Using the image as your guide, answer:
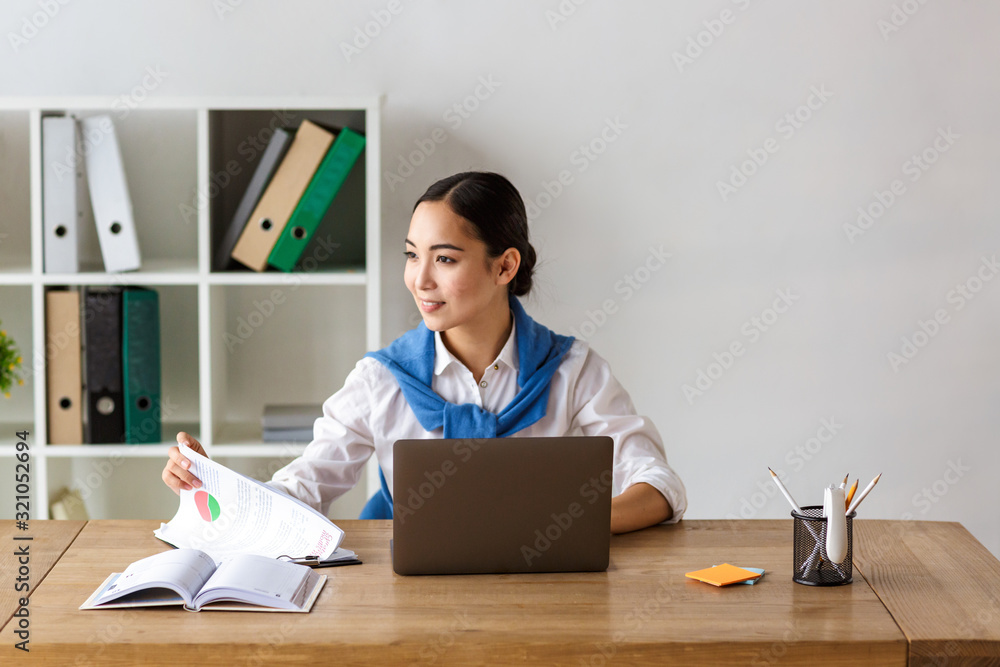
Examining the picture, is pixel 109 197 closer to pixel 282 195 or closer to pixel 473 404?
pixel 282 195

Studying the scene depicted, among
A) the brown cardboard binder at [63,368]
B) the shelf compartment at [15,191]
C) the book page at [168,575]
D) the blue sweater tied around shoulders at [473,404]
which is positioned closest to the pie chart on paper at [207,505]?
the book page at [168,575]

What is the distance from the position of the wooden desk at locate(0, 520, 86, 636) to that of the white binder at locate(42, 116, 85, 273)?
36.7 inches

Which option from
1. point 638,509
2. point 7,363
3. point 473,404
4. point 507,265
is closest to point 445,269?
point 507,265

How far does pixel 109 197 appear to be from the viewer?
2.30m

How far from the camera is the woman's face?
1719mm

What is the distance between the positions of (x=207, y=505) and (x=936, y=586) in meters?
1.10

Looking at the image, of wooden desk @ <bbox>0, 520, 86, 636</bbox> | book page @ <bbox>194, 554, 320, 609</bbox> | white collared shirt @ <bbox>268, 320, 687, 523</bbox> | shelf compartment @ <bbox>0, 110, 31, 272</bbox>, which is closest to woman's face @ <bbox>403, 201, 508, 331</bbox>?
white collared shirt @ <bbox>268, 320, 687, 523</bbox>

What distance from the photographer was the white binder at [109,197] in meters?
2.30

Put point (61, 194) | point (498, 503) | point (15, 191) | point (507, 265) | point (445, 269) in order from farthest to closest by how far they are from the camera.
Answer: point (15, 191)
point (61, 194)
point (507, 265)
point (445, 269)
point (498, 503)

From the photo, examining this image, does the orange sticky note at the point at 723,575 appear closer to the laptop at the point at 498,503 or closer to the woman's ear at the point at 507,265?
the laptop at the point at 498,503

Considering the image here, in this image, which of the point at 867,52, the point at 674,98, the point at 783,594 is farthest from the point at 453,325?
the point at 867,52

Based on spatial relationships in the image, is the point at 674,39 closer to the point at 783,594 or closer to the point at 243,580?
the point at 783,594

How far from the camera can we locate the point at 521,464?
49.8 inches

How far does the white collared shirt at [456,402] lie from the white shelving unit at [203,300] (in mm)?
542
